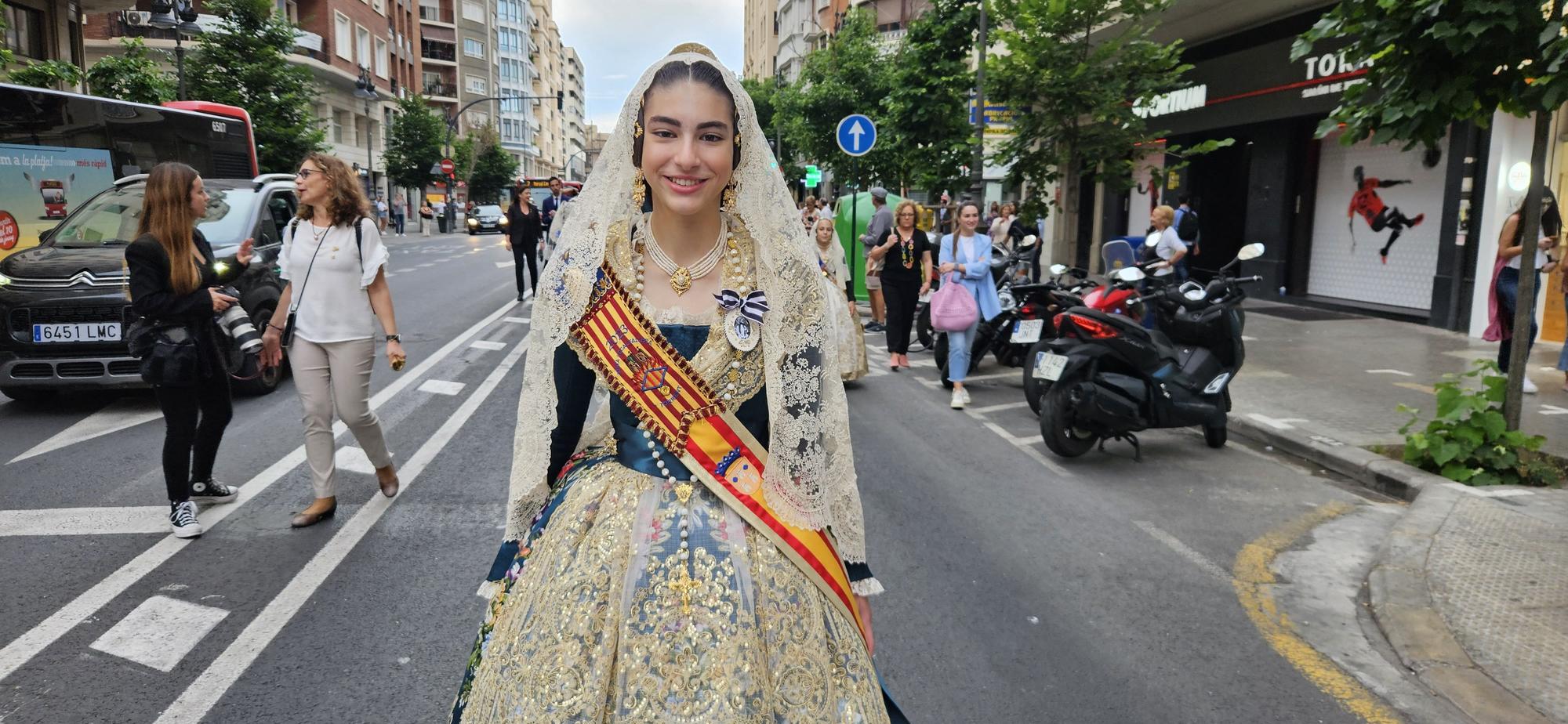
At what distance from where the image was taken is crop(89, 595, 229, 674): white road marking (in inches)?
147

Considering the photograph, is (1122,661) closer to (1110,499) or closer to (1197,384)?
(1110,499)

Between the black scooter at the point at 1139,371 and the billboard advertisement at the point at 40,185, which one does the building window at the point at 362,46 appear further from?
the black scooter at the point at 1139,371

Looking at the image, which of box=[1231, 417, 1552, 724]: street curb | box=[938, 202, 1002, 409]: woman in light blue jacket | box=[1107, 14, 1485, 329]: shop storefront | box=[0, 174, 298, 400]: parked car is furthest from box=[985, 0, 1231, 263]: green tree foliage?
box=[0, 174, 298, 400]: parked car

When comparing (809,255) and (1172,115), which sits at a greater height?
(1172,115)

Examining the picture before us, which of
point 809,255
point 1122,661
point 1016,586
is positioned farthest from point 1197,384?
point 809,255

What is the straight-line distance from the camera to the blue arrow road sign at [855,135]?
626 inches

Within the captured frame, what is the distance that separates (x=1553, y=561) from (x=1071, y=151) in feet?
30.0

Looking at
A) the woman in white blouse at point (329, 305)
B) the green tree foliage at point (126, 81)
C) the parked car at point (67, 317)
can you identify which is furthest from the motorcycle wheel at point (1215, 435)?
the green tree foliage at point (126, 81)

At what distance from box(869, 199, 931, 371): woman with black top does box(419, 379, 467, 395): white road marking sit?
173 inches

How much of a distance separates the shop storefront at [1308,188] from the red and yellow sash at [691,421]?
13.0 meters

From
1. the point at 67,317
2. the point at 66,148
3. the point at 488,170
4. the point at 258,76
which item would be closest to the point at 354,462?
the point at 67,317

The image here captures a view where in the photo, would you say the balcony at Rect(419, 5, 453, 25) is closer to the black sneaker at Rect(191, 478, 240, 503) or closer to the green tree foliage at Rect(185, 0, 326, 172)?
the green tree foliage at Rect(185, 0, 326, 172)

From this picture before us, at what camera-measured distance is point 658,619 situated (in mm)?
1821

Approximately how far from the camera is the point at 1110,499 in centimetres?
617
